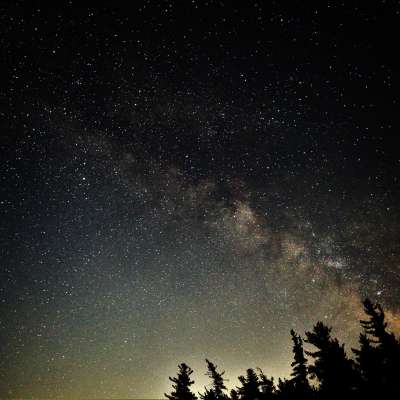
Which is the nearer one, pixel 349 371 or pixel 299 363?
pixel 349 371

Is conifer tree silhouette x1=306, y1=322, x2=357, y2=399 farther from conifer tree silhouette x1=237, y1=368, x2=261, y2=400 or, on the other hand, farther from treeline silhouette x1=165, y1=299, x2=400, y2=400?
conifer tree silhouette x1=237, y1=368, x2=261, y2=400

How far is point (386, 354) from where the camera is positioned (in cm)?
1503

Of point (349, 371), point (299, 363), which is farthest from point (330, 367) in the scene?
point (299, 363)

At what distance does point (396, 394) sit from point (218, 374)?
1715cm

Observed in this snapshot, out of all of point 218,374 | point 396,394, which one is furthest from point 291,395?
point 218,374

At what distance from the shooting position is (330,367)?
14.6 m

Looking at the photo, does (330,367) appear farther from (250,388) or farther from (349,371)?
(250,388)

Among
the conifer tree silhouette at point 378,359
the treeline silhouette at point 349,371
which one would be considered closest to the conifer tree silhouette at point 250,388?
the treeline silhouette at point 349,371

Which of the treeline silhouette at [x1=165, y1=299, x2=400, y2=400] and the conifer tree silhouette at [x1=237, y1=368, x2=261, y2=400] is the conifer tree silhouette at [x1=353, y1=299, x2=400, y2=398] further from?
the conifer tree silhouette at [x1=237, y1=368, x2=261, y2=400]

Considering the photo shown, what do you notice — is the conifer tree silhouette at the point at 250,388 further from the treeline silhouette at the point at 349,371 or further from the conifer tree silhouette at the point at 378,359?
the conifer tree silhouette at the point at 378,359

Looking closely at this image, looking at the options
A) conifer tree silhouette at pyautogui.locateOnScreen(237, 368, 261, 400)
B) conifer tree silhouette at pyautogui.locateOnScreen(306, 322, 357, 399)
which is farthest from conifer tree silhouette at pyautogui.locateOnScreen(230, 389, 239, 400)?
conifer tree silhouette at pyautogui.locateOnScreen(306, 322, 357, 399)

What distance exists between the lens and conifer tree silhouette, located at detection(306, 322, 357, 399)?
13719 millimetres

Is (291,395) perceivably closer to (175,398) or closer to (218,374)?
(175,398)

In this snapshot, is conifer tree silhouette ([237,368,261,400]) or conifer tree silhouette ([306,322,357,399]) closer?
conifer tree silhouette ([306,322,357,399])
